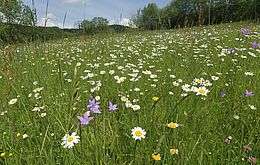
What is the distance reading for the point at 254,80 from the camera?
2436mm

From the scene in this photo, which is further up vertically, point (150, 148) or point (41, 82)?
point (41, 82)

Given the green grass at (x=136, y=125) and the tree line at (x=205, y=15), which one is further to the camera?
the tree line at (x=205, y=15)

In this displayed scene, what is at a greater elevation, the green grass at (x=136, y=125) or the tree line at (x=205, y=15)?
the tree line at (x=205, y=15)

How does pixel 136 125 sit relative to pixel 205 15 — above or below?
below

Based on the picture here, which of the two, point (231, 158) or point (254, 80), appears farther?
point (254, 80)

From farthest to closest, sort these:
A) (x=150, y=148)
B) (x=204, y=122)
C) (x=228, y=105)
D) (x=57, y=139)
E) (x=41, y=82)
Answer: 1. (x=41, y=82)
2. (x=228, y=105)
3. (x=204, y=122)
4. (x=57, y=139)
5. (x=150, y=148)

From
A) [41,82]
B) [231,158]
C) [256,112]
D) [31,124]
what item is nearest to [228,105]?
[256,112]

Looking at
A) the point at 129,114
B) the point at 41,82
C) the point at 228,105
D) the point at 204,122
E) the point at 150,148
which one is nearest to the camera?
the point at 150,148

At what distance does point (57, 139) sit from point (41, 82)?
4.80 feet

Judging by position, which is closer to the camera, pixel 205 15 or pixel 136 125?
pixel 136 125

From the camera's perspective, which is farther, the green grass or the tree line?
the tree line

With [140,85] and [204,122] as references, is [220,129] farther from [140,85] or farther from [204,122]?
[140,85]

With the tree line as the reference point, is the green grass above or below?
below

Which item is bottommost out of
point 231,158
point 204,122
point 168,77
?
point 231,158
